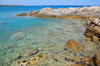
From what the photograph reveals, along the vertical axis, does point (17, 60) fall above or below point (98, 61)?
below

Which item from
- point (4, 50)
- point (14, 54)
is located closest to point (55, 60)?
point (14, 54)

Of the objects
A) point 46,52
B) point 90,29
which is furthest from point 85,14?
point 46,52

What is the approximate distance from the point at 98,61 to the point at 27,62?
5272 mm

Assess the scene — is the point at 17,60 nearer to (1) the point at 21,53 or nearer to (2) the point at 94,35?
(1) the point at 21,53

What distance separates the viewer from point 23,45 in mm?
9453

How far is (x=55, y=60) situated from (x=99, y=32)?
779 cm

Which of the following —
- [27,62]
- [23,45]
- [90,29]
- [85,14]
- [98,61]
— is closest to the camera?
[98,61]

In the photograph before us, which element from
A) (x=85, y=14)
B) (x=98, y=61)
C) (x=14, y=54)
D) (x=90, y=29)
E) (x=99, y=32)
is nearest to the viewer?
(x=98, y=61)

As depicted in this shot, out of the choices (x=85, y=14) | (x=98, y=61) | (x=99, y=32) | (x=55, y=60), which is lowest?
(x=55, y=60)

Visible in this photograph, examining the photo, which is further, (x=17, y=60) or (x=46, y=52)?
(x=46, y=52)

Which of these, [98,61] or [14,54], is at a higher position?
[98,61]

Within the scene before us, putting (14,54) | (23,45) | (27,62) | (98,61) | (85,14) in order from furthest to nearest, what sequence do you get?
(85,14)
(23,45)
(14,54)
(27,62)
(98,61)

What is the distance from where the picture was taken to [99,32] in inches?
419

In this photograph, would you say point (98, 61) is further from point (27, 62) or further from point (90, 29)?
point (90, 29)
